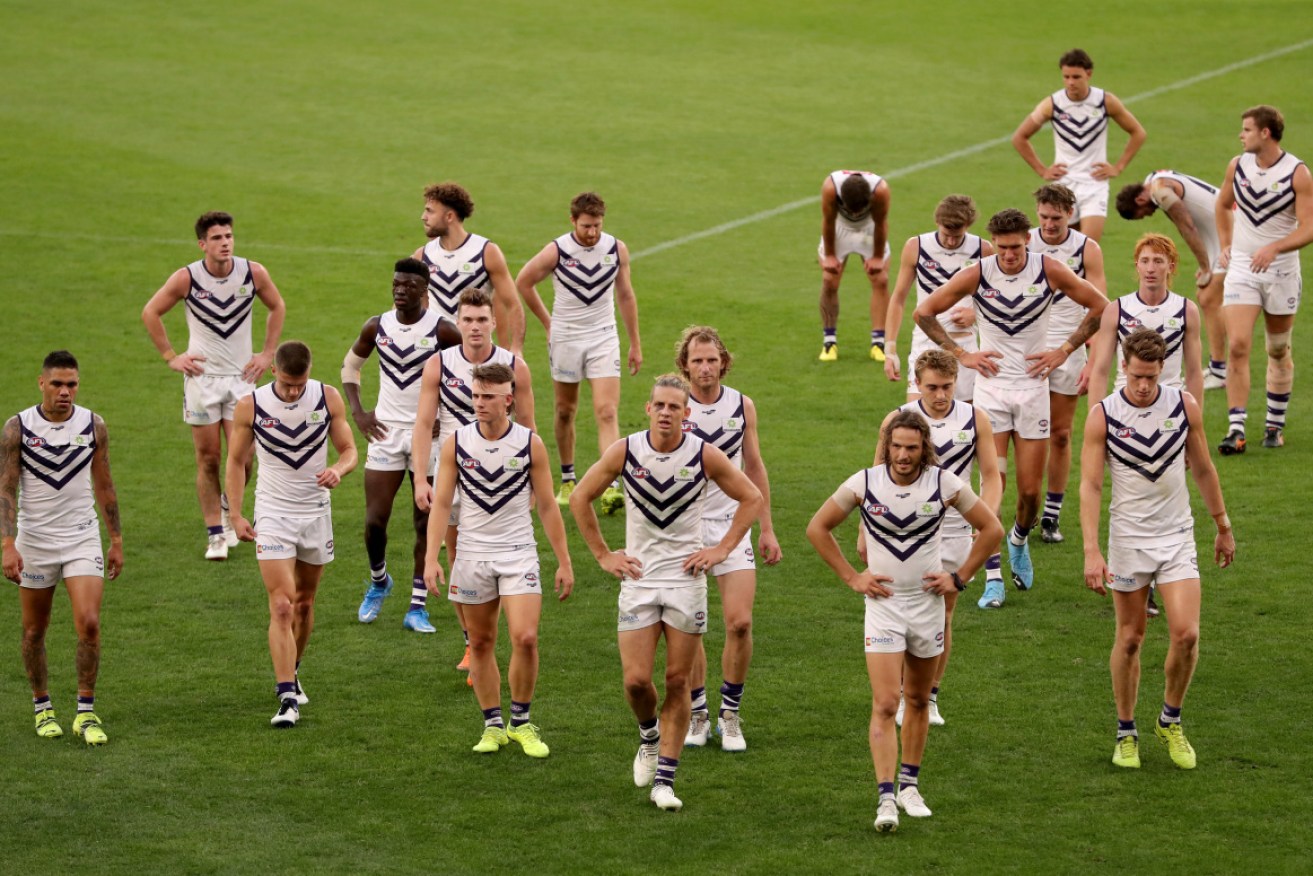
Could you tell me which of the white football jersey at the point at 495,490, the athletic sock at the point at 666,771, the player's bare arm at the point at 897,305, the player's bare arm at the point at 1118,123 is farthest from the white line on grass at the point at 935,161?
the athletic sock at the point at 666,771

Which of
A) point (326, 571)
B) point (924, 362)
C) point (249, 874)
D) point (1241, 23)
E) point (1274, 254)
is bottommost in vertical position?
point (249, 874)

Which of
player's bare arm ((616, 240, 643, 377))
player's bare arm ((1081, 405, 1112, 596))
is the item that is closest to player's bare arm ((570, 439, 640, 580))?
player's bare arm ((1081, 405, 1112, 596))

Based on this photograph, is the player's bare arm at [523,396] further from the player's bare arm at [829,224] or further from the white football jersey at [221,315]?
the player's bare arm at [829,224]

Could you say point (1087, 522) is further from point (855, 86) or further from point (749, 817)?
point (855, 86)

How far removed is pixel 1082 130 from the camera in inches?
750

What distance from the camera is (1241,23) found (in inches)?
1390

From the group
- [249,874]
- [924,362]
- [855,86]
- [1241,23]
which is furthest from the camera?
[1241,23]

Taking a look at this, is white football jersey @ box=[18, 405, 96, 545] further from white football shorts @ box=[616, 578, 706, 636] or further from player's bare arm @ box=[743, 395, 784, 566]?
player's bare arm @ box=[743, 395, 784, 566]

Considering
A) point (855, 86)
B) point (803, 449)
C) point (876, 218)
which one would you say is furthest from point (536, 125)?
point (803, 449)

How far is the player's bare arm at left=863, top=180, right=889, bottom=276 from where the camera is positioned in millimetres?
18172

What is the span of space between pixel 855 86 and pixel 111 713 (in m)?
22.6

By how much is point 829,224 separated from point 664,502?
9.33m

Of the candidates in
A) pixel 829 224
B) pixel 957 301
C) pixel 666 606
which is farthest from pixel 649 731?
pixel 829 224

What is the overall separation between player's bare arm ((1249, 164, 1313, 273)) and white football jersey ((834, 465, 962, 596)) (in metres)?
7.08
